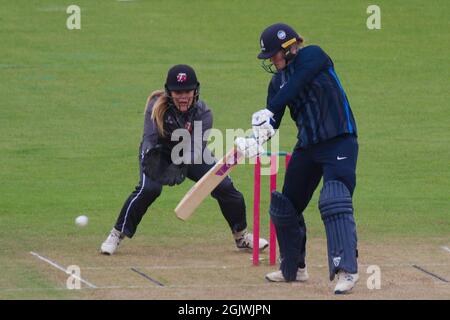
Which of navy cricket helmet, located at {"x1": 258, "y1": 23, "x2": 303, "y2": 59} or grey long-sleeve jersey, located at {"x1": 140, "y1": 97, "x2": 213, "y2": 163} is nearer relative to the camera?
navy cricket helmet, located at {"x1": 258, "y1": 23, "x2": 303, "y2": 59}

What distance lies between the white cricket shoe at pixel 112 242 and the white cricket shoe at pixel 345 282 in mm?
2473

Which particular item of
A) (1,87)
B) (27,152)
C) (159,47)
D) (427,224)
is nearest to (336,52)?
(159,47)

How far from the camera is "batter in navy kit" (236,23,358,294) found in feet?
29.6

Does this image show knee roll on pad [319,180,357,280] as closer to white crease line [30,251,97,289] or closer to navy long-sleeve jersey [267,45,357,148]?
navy long-sleeve jersey [267,45,357,148]

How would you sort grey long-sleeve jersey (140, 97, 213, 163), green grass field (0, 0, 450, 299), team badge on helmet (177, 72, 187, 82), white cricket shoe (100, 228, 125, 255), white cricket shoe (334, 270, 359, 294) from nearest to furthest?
white cricket shoe (334, 270, 359, 294) → team badge on helmet (177, 72, 187, 82) → grey long-sleeve jersey (140, 97, 213, 163) → white cricket shoe (100, 228, 125, 255) → green grass field (0, 0, 450, 299)

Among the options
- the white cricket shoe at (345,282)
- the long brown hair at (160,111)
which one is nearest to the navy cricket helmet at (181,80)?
the long brown hair at (160,111)

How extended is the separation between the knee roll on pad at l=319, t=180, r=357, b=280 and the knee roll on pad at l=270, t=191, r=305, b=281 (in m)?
0.52

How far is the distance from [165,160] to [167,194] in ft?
10.6

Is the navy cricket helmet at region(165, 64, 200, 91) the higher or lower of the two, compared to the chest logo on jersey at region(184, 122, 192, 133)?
higher

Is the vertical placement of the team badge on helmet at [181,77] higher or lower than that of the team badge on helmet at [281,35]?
lower

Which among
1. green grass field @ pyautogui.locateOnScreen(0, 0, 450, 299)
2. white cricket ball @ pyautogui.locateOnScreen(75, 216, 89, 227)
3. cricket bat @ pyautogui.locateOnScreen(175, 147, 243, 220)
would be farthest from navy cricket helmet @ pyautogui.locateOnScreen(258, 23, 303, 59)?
white cricket ball @ pyautogui.locateOnScreen(75, 216, 89, 227)

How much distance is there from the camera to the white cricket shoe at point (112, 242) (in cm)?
1066

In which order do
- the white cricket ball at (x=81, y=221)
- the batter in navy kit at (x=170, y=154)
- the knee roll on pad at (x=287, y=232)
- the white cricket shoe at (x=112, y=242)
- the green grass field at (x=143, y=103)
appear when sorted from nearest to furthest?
1. the knee roll on pad at (x=287, y=232)
2. the batter in navy kit at (x=170, y=154)
3. the white cricket shoe at (x=112, y=242)
4. the white cricket ball at (x=81, y=221)
5. the green grass field at (x=143, y=103)

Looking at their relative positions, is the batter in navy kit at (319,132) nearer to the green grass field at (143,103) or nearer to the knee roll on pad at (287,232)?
the knee roll on pad at (287,232)
